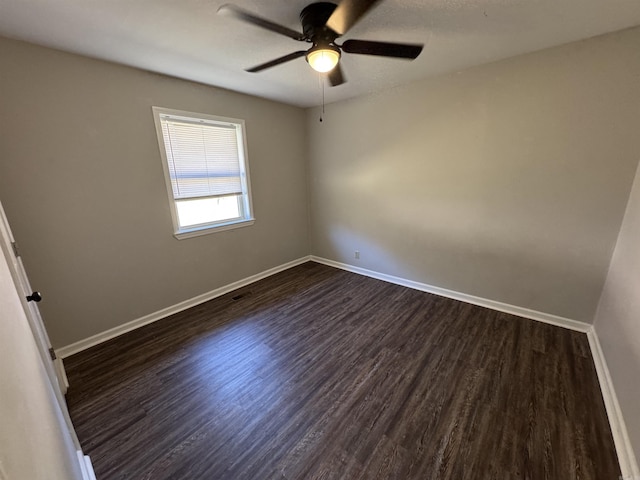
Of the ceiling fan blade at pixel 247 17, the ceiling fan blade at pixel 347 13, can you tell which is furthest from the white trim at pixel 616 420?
the ceiling fan blade at pixel 247 17

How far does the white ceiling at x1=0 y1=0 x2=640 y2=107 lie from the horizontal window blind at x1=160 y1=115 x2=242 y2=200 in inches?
23.2

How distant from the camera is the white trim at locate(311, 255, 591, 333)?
2.48 meters

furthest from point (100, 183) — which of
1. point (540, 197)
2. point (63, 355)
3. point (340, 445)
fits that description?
point (540, 197)

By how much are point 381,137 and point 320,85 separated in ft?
3.19

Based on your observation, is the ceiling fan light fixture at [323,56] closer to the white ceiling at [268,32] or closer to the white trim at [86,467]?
the white ceiling at [268,32]

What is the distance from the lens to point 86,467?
1.37 m

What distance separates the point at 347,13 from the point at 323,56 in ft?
0.97

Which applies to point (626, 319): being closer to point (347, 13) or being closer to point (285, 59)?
point (347, 13)

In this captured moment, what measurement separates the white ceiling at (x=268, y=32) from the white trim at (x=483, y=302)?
7.85 ft

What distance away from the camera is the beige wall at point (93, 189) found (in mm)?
1978

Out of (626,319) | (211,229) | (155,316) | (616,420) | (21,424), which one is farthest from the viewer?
(211,229)

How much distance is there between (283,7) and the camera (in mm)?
1613

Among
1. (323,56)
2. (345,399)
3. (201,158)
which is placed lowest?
(345,399)

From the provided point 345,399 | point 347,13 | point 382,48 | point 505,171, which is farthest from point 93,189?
point 505,171
